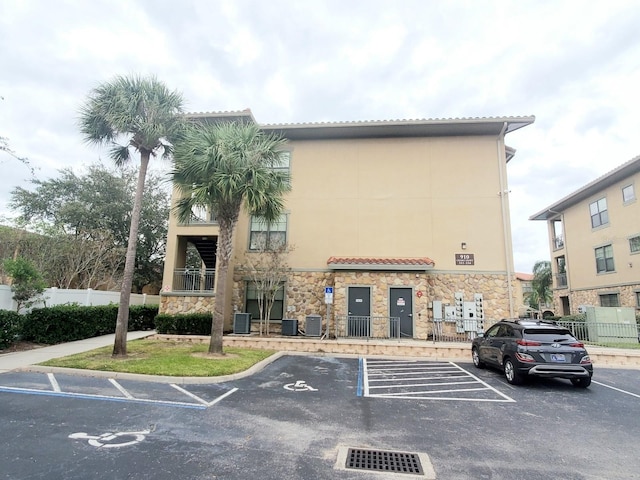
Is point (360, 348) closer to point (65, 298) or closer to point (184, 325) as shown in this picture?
point (184, 325)

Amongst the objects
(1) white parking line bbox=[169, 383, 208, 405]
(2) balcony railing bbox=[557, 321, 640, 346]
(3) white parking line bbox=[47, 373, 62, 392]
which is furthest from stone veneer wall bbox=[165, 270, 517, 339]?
(1) white parking line bbox=[169, 383, 208, 405]

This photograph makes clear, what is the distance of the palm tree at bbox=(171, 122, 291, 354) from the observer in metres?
10.7

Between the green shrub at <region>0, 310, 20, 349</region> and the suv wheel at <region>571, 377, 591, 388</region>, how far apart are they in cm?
1605

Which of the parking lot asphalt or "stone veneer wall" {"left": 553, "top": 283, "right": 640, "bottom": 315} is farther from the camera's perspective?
"stone veneer wall" {"left": 553, "top": 283, "right": 640, "bottom": 315}

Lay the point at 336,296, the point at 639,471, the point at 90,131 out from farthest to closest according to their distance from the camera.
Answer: the point at 336,296, the point at 90,131, the point at 639,471

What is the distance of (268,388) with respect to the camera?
7.94 metres

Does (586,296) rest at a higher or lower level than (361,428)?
higher

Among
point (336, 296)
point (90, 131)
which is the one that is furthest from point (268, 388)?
point (90, 131)

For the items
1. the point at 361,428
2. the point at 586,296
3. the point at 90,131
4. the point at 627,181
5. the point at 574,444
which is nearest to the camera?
the point at 574,444

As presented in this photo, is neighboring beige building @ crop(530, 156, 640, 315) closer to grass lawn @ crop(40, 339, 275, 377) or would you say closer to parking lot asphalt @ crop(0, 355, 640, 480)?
parking lot asphalt @ crop(0, 355, 640, 480)

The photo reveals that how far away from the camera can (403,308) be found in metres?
15.5

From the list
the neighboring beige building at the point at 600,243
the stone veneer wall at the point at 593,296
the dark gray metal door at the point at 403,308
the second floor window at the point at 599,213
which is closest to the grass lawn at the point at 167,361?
the dark gray metal door at the point at 403,308

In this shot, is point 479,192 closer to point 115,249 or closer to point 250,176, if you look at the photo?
point 250,176

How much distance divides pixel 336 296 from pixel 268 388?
26.3ft
